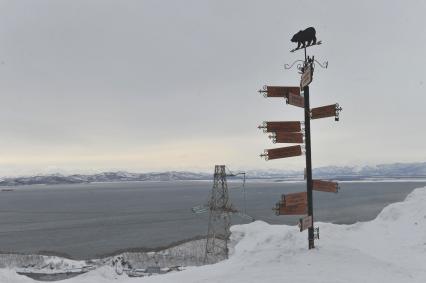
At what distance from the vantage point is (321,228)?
45062 mm

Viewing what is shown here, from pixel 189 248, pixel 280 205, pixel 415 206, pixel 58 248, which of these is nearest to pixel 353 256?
pixel 280 205

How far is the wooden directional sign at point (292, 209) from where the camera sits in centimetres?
2155

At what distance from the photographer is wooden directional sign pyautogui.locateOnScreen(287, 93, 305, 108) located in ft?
68.8

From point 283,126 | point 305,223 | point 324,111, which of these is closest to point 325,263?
point 305,223

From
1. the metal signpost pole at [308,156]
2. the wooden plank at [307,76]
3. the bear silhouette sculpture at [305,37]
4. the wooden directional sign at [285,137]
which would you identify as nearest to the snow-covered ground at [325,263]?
the metal signpost pole at [308,156]

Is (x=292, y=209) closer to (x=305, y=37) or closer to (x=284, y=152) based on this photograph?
(x=284, y=152)

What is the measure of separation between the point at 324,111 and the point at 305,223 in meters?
5.86

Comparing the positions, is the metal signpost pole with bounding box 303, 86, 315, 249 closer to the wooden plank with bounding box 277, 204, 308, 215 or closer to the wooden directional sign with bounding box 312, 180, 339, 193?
the wooden plank with bounding box 277, 204, 308, 215

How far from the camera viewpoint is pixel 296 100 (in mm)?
21547

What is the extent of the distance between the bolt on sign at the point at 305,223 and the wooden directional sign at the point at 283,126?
4.59 m

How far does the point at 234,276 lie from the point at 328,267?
423 cm

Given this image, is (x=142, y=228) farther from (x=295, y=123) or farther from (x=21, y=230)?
(x=295, y=123)

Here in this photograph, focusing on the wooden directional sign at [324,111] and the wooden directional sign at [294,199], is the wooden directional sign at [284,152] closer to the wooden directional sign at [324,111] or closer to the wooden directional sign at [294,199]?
the wooden directional sign at [324,111]

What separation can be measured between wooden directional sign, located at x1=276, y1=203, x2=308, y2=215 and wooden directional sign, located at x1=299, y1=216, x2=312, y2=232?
0.40m
